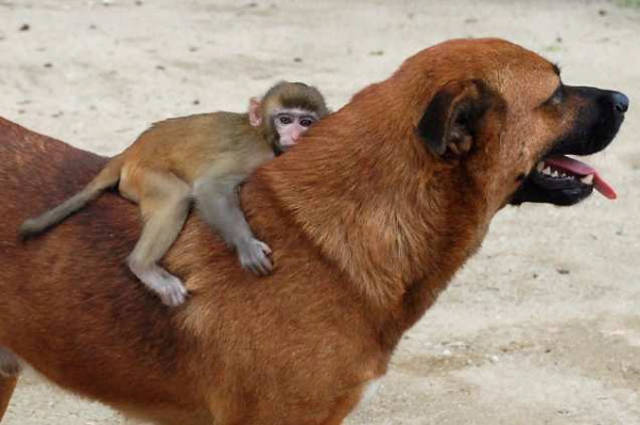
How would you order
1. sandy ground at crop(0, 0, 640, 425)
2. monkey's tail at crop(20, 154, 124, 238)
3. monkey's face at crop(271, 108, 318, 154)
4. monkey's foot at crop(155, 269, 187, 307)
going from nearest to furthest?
monkey's foot at crop(155, 269, 187, 307), monkey's tail at crop(20, 154, 124, 238), monkey's face at crop(271, 108, 318, 154), sandy ground at crop(0, 0, 640, 425)

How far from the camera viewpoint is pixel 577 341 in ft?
23.6

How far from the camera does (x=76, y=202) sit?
4840 millimetres

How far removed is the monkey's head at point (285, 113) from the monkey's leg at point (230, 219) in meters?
0.52

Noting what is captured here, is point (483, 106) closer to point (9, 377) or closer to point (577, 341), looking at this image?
point (9, 377)

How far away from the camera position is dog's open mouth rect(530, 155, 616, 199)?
4.66 metres

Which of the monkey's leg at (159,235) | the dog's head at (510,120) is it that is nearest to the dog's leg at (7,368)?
the monkey's leg at (159,235)

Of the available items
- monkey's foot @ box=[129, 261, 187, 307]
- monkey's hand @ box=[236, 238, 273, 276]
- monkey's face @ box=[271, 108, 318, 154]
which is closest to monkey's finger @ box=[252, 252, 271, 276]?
monkey's hand @ box=[236, 238, 273, 276]

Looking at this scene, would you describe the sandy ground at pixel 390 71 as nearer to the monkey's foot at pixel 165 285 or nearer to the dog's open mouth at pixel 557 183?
the monkey's foot at pixel 165 285

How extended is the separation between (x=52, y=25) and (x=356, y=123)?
8.64 metres

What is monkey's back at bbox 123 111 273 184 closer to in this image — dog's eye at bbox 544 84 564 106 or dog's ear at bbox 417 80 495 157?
dog's ear at bbox 417 80 495 157

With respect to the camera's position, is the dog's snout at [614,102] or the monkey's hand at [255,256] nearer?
the monkey's hand at [255,256]

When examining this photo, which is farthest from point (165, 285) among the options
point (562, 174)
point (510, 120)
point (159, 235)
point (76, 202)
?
point (562, 174)

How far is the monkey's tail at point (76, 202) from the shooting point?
476 centimetres

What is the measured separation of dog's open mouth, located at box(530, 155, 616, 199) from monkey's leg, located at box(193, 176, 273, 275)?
94cm
